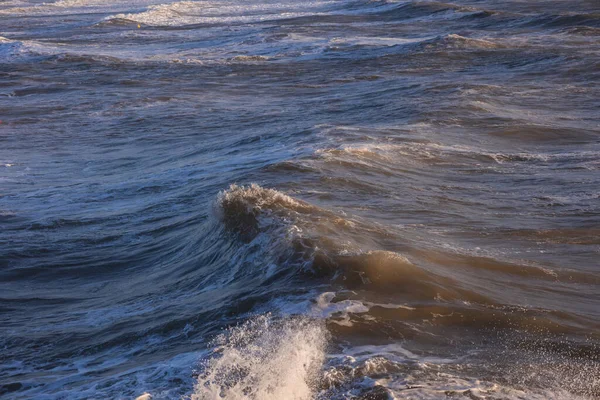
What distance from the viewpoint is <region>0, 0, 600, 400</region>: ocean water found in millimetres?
5768

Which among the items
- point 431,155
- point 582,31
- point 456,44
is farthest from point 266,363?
point 582,31

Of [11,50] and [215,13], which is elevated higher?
[11,50]

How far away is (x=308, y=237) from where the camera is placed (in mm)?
7930

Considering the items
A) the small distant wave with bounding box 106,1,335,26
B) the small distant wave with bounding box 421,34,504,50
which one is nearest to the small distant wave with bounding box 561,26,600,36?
the small distant wave with bounding box 421,34,504,50

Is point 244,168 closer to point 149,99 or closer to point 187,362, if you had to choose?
point 187,362

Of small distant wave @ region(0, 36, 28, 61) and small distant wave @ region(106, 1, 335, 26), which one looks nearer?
small distant wave @ region(0, 36, 28, 61)

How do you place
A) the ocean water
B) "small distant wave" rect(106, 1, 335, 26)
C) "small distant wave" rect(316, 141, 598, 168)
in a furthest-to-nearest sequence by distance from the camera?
"small distant wave" rect(106, 1, 335, 26) < "small distant wave" rect(316, 141, 598, 168) < the ocean water

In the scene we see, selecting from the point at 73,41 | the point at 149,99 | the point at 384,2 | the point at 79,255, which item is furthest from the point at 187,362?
the point at 384,2

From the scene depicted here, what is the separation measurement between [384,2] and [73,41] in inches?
619

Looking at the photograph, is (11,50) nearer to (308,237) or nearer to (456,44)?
(456,44)

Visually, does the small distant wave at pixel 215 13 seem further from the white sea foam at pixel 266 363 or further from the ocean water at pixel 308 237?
the white sea foam at pixel 266 363

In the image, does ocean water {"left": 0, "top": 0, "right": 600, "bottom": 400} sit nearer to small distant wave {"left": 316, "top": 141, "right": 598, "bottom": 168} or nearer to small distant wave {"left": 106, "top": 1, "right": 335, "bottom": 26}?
small distant wave {"left": 316, "top": 141, "right": 598, "bottom": 168}

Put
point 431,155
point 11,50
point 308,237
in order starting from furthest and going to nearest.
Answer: point 11,50 → point 431,155 → point 308,237

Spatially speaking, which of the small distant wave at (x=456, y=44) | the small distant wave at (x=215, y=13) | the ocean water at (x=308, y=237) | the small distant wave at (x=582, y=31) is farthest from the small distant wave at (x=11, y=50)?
the small distant wave at (x=582, y=31)
